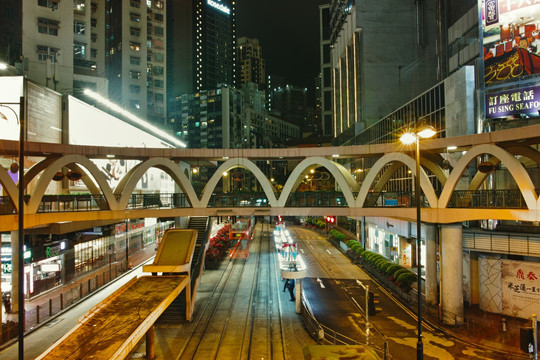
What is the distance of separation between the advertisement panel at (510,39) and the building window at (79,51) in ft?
156

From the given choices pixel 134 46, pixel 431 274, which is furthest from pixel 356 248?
pixel 134 46

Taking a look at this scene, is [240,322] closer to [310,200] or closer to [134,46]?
[310,200]

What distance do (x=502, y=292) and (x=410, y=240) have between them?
9.96 m

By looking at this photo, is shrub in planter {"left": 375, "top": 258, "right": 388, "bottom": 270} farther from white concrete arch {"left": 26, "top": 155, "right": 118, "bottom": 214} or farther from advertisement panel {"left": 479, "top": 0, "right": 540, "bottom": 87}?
white concrete arch {"left": 26, "top": 155, "right": 118, "bottom": 214}

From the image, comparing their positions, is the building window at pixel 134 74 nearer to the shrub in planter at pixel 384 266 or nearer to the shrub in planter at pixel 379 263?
the shrub in planter at pixel 379 263

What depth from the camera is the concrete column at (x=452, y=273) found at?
1978cm

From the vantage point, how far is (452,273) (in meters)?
20.0

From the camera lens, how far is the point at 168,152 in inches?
923

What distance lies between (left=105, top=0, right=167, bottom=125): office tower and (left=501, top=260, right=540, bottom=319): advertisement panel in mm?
55380

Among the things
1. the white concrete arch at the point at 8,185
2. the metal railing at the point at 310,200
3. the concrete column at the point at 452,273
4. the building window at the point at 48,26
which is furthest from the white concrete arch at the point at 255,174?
the building window at the point at 48,26

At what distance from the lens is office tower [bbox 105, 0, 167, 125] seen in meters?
65.1

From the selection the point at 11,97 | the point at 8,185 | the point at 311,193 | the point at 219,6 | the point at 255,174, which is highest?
the point at 219,6

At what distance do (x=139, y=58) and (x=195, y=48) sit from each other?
10882 cm

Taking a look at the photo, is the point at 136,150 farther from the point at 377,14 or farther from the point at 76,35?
the point at 377,14
